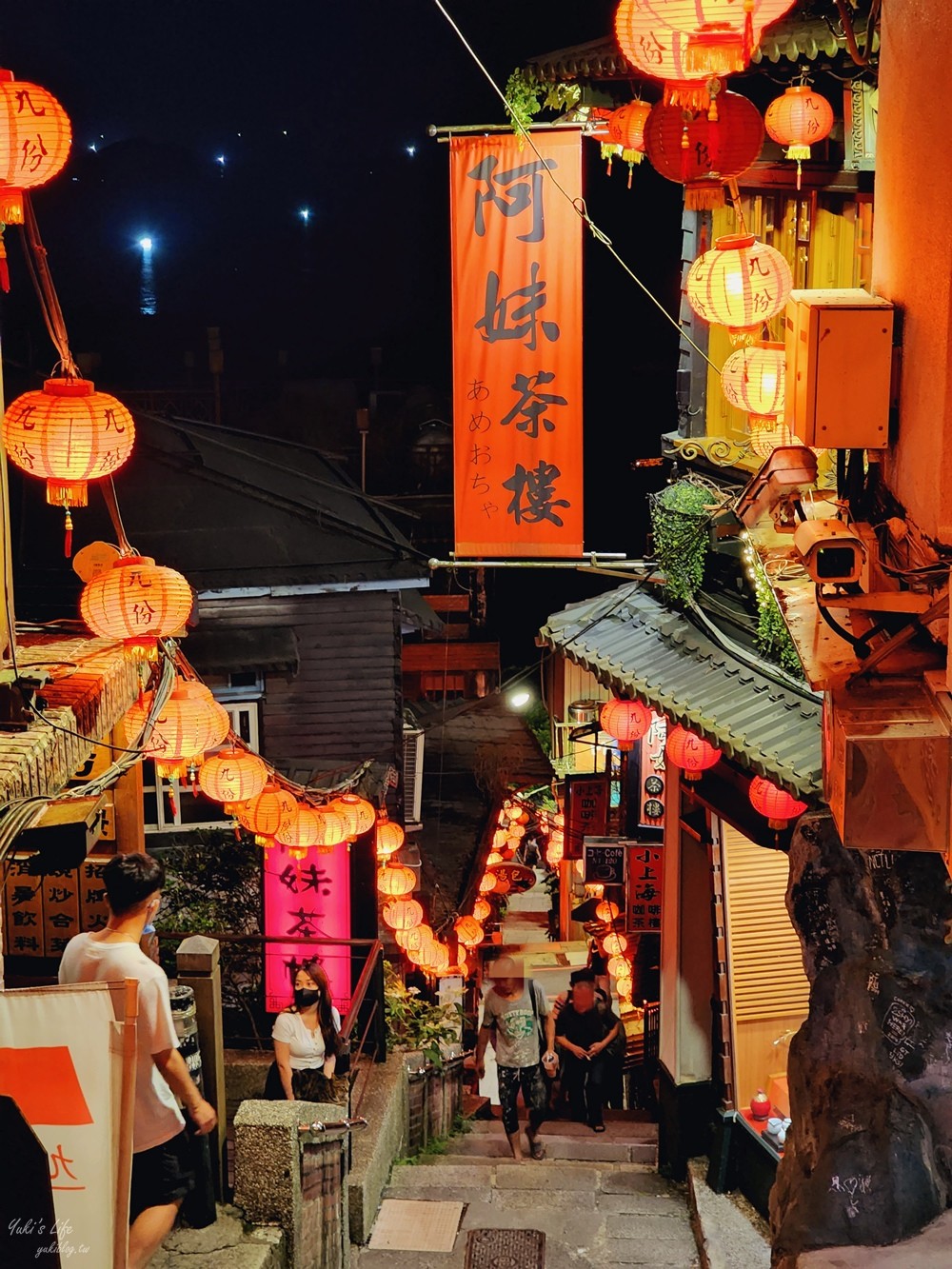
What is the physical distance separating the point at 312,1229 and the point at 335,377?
3045 cm

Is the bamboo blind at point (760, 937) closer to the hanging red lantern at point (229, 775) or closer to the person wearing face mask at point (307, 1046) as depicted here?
the person wearing face mask at point (307, 1046)

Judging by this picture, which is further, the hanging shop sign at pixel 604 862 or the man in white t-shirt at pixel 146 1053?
the hanging shop sign at pixel 604 862

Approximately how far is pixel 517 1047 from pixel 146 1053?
8485 millimetres

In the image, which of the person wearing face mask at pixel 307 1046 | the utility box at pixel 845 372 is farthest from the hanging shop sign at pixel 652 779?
the utility box at pixel 845 372

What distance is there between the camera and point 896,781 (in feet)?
23.8

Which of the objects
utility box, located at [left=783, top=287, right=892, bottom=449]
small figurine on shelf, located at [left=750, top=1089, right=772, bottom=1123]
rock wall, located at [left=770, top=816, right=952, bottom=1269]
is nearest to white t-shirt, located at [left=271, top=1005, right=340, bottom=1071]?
small figurine on shelf, located at [left=750, top=1089, right=772, bottom=1123]

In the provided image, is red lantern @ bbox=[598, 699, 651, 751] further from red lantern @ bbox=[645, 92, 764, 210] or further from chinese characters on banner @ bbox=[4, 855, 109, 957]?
red lantern @ bbox=[645, 92, 764, 210]

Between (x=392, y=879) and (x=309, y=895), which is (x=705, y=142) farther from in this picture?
(x=392, y=879)

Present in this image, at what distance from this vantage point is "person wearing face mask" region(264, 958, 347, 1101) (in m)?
13.1

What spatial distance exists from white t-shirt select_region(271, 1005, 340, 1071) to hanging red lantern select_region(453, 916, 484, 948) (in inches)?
469

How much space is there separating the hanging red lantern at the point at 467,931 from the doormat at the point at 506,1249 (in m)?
11.9

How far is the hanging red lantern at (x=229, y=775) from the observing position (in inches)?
591

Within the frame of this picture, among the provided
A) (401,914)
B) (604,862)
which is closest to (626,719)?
(604,862)

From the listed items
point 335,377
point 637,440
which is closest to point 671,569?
point 637,440
